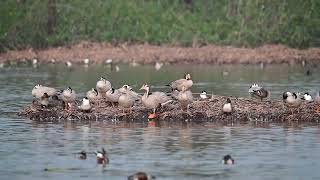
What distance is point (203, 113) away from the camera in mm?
26781

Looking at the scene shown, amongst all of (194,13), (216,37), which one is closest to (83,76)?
(216,37)

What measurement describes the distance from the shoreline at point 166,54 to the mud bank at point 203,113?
82.8 feet

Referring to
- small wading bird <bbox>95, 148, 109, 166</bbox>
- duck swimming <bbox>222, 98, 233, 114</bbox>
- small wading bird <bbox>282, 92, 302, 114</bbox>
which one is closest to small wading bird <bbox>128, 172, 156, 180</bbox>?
small wading bird <bbox>95, 148, 109, 166</bbox>

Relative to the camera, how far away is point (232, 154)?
69.8 feet

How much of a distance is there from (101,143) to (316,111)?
247 inches

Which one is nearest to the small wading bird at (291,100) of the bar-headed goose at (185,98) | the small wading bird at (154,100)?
the bar-headed goose at (185,98)

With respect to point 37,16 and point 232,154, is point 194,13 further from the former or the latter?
point 232,154

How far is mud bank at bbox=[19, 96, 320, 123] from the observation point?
26.6 meters

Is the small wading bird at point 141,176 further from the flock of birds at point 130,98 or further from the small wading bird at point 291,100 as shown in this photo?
the small wading bird at point 291,100

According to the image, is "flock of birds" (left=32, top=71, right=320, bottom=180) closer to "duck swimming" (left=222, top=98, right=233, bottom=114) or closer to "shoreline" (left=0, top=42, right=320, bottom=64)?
"duck swimming" (left=222, top=98, right=233, bottom=114)

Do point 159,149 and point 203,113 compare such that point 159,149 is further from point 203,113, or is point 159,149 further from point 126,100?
point 203,113

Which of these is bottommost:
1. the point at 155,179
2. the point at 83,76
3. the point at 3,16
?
the point at 155,179

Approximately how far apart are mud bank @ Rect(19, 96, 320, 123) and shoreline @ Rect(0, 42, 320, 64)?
994 inches

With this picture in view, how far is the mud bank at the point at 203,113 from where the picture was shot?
87.3ft
